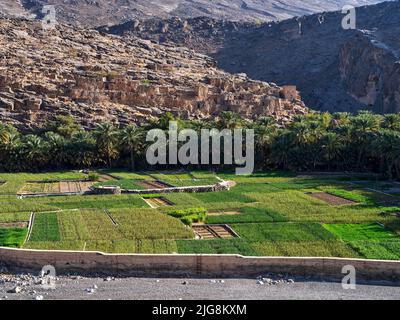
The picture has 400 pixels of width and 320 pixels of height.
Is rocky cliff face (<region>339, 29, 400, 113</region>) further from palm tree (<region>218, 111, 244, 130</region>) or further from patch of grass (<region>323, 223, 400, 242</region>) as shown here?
patch of grass (<region>323, 223, 400, 242</region>)

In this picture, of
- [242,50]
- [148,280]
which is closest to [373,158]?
[148,280]

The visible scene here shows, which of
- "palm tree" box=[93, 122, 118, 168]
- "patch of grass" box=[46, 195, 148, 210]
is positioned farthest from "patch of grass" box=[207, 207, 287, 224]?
"palm tree" box=[93, 122, 118, 168]

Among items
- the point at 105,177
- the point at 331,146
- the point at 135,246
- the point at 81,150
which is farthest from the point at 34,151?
the point at 135,246

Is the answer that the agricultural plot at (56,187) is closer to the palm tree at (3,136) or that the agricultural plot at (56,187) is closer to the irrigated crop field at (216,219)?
the irrigated crop field at (216,219)

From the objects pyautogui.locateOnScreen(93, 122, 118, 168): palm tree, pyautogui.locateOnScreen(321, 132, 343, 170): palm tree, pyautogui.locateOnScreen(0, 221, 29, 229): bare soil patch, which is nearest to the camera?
pyautogui.locateOnScreen(0, 221, 29, 229): bare soil patch

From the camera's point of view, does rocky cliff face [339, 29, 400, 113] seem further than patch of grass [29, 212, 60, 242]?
Yes
